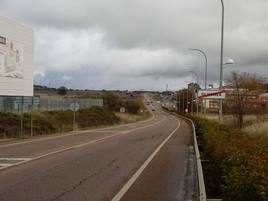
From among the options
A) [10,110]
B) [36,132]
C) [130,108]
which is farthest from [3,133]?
[130,108]

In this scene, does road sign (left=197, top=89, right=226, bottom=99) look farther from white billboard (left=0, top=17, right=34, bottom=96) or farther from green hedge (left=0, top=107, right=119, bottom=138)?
white billboard (left=0, top=17, right=34, bottom=96)

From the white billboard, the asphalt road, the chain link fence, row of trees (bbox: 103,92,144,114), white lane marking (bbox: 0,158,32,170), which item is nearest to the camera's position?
the asphalt road

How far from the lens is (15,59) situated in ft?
139

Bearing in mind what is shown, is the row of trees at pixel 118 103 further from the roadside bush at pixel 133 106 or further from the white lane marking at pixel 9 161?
the white lane marking at pixel 9 161

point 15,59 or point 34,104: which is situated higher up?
point 15,59

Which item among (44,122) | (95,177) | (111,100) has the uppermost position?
(111,100)

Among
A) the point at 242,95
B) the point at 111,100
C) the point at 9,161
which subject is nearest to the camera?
the point at 9,161

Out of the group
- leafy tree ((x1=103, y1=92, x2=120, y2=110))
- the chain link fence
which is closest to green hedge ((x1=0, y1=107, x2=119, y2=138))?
the chain link fence

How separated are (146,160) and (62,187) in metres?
8.31

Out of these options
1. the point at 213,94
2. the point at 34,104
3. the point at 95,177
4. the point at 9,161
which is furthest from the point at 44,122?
the point at 95,177

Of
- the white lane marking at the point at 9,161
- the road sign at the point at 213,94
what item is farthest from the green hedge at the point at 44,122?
the white lane marking at the point at 9,161

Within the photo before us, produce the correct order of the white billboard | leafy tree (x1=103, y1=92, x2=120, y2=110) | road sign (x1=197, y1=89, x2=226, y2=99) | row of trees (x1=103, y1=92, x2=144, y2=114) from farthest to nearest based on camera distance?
row of trees (x1=103, y1=92, x2=144, y2=114)
leafy tree (x1=103, y1=92, x2=120, y2=110)
the white billboard
road sign (x1=197, y1=89, x2=226, y2=99)

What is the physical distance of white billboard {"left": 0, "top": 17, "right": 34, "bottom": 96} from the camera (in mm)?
40062

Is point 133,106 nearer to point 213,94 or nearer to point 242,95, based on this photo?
point 242,95
